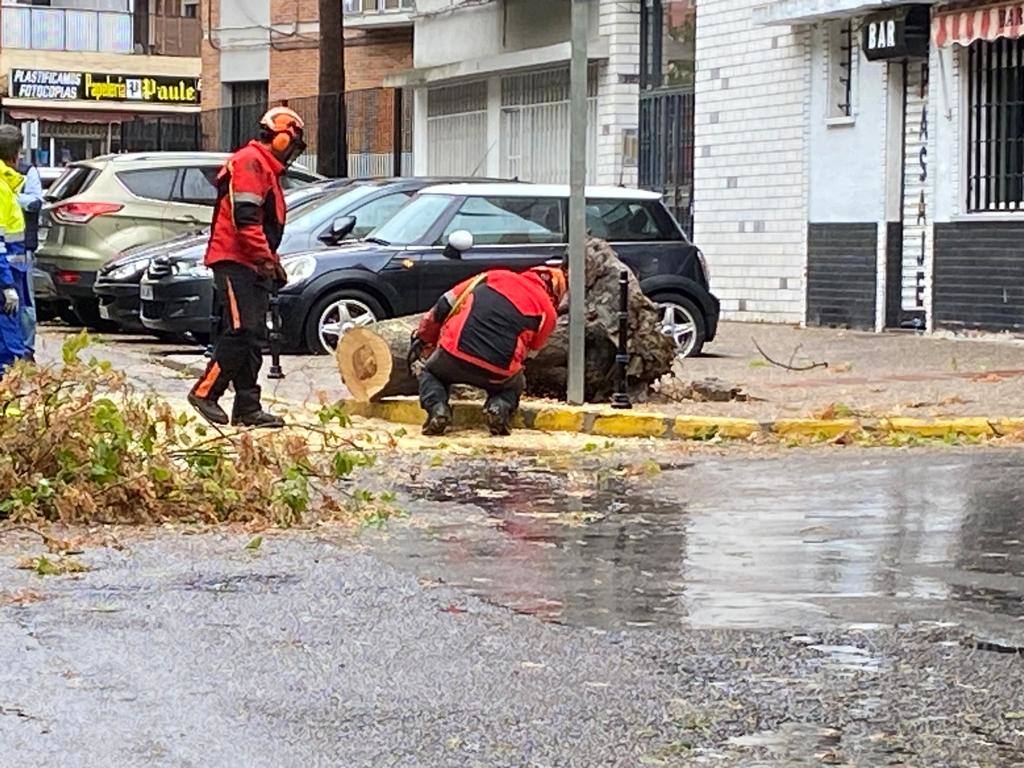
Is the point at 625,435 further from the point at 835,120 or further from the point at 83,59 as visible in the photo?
the point at 83,59

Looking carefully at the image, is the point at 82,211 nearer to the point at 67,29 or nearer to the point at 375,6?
the point at 375,6

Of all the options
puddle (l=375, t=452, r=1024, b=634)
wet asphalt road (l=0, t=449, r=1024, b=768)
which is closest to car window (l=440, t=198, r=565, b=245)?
puddle (l=375, t=452, r=1024, b=634)

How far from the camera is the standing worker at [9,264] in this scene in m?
15.1

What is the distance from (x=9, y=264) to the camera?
15.3 meters

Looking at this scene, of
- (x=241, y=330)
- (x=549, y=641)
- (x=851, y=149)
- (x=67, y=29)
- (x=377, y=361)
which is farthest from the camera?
(x=67, y=29)

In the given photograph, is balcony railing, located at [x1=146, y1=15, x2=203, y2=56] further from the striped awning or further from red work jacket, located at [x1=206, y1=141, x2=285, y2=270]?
red work jacket, located at [x1=206, y1=141, x2=285, y2=270]

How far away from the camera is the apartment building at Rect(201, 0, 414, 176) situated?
38.3 metres

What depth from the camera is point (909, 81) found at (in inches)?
872

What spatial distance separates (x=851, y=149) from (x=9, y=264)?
10.6 metres

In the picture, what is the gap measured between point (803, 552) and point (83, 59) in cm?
4965

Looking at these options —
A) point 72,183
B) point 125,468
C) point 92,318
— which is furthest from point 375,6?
point 125,468

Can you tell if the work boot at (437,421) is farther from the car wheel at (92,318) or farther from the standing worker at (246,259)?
the car wheel at (92,318)

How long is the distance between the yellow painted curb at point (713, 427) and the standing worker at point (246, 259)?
8.03ft

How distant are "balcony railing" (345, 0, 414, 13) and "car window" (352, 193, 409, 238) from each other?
1982cm
